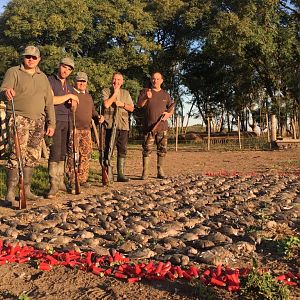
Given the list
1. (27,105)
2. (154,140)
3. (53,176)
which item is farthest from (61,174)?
(154,140)

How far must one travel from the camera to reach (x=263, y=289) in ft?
8.87

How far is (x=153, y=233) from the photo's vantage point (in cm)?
449

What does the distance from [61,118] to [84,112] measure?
1.85 ft

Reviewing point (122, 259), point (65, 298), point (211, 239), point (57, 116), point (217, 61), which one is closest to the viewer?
point (65, 298)

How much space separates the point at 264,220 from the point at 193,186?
9.96ft

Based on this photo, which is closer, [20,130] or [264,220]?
[264,220]

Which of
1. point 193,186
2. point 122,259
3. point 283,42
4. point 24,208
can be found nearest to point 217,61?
point 283,42

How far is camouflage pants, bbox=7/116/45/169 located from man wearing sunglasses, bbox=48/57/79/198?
2.22 ft

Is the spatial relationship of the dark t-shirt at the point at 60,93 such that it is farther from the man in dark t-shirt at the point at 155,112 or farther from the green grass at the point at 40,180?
the man in dark t-shirt at the point at 155,112

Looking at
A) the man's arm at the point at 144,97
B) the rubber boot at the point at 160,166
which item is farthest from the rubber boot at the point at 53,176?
the rubber boot at the point at 160,166

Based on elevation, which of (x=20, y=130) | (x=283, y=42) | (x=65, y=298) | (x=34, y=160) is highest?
(x=283, y=42)

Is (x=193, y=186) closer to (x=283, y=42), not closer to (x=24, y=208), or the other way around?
(x=24, y=208)

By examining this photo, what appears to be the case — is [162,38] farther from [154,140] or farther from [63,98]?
[63,98]

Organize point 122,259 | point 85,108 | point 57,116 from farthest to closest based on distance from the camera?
point 85,108 < point 57,116 < point 122,259
